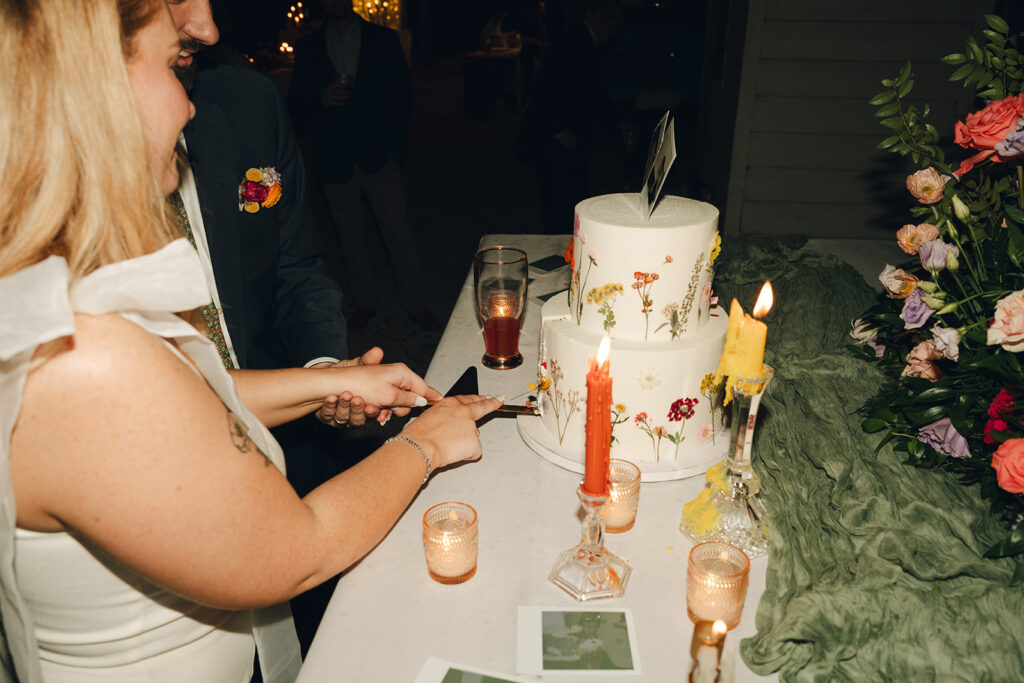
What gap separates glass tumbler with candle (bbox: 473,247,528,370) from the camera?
178 cm

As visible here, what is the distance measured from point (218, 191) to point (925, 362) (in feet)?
5.48

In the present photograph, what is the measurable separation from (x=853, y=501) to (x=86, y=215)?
4.16ft

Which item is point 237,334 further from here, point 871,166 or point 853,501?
point 871,166

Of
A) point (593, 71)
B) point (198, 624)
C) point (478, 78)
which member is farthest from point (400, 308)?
point (478, 78)

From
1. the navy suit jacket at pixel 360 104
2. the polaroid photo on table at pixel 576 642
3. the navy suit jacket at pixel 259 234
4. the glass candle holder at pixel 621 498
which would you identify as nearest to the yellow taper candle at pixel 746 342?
the glass candle holder at pixel 621 498

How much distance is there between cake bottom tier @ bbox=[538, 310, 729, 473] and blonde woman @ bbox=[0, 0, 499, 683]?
0.57 meters

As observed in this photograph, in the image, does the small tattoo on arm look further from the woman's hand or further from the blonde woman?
the woman's hand

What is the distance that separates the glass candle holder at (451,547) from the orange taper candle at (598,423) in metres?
0.24

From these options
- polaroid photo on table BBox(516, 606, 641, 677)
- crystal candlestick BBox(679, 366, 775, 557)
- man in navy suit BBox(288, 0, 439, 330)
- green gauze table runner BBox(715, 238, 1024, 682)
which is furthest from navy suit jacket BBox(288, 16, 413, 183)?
polaroid photo on table BBox(516, 606, 641, 677)

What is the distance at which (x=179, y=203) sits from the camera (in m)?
1.60

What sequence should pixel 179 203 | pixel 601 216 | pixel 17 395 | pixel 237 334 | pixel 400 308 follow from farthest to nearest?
pixel 400 308 < pixel 237 334 < pixel 179 203 < pixel 601 216 < pixel 17 395

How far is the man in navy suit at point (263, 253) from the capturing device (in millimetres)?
1663

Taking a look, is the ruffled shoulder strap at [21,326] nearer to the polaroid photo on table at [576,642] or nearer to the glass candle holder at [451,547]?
the glass candle holder at [451,547]

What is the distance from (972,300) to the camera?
4.16ft
